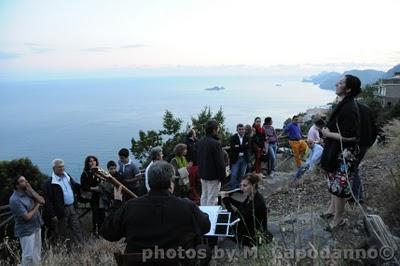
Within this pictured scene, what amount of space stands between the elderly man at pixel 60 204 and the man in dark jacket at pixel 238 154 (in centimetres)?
329

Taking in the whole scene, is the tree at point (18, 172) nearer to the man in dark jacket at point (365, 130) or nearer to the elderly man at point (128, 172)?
the elderly man at point (128, 172)

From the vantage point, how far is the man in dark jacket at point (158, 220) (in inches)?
108

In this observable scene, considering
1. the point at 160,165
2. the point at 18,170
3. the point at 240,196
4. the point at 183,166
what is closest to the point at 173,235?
the point at 160,165

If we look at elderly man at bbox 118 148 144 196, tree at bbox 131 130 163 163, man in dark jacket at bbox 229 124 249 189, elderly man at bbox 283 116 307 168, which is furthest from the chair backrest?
tree at bbox 131 130 163 163

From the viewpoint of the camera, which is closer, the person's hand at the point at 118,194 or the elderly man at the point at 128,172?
the person's hand at the point at 118,194

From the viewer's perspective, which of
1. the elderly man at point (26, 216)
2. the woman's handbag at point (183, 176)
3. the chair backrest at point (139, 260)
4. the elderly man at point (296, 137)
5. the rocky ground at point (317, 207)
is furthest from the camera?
the elderly man at point (296, 137)

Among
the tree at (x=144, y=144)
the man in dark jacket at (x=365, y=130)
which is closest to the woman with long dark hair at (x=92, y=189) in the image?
the man in dark jacket at (x=365, y=130)

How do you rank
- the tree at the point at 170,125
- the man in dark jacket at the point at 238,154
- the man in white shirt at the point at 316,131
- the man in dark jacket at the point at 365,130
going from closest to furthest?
the man in dark jacket at the point at 365,130 < the man in white shirt at the point at 316,131 < the man in dark jacket at the point at 238,154 < the tree at the point at 170,125

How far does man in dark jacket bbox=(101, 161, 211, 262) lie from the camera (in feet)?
8.98

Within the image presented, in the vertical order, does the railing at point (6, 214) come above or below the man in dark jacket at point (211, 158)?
below

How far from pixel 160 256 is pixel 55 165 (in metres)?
3.81

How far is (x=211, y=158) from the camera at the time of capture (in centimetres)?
616

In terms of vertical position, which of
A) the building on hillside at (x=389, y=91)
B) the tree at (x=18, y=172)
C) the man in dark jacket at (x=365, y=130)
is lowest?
the tree at (x=18, y=172)

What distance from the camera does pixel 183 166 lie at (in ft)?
23.3
